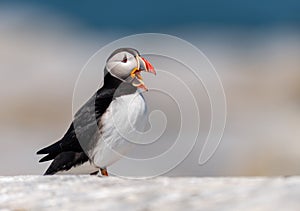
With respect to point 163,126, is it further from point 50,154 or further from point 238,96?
point 238,96

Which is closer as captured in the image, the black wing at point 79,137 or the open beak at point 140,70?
the open beak at point 140,70

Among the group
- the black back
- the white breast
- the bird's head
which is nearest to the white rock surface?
the white breast

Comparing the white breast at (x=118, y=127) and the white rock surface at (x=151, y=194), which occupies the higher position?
the white breast at (x=118, y=127)

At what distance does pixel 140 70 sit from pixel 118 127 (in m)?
0.76

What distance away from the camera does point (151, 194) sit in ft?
21.3

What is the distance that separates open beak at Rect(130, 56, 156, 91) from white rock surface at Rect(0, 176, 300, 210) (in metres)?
2.43

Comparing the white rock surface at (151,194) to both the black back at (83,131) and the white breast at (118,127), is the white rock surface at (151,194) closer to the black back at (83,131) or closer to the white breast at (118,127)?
the white breast at (118,127)

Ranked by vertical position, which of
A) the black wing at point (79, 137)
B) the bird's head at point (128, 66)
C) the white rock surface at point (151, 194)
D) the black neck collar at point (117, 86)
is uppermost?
the bird's head at point (128, 66)

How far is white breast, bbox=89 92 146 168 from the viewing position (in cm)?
955

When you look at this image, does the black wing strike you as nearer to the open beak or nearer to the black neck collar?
the black neck collar

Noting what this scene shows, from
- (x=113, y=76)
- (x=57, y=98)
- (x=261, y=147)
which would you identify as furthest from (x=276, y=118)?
(x=113, y=76)

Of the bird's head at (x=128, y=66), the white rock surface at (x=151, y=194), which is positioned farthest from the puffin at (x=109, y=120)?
the white rock surface at (x=151, y=194)

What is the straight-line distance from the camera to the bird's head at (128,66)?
9.98 m

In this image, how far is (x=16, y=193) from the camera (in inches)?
280
